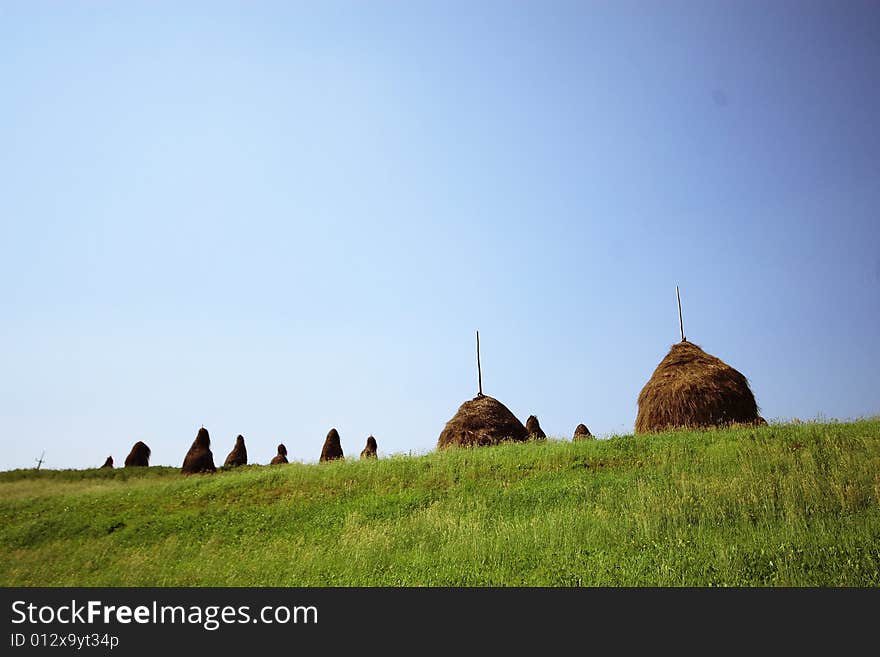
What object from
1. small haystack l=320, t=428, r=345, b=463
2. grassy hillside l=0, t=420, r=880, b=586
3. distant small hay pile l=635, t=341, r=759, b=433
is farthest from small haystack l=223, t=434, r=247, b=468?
distant small hay pile l=635, t=341, r=759, b=433

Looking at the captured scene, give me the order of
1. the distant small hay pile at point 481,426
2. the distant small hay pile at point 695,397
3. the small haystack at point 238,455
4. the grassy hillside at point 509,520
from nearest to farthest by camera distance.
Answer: the grassy hillside at point 509,520 → the distant small hay pile at point 695,397 → the distant small hay pile at point 481,426 → the small haystack at point 238,455

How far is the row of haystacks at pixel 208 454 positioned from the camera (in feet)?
118

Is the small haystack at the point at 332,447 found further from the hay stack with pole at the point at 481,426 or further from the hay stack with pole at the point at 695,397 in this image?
the hay stack with pole at the point at 695,397

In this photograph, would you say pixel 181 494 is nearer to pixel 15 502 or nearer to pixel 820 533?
pixel 15 502

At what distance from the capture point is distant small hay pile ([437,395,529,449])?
30.2m

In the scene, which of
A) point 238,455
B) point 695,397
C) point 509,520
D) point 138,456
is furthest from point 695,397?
point 138,456

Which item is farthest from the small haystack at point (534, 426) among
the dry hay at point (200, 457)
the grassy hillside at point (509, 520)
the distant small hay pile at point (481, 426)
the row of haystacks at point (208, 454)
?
the dry hay at point (200, 457)

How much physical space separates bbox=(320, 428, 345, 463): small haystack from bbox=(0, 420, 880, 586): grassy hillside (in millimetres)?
13675

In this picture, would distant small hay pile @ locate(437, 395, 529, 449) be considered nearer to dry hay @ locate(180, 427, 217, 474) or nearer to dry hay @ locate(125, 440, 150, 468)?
dry hay @ locate(180, 427, 217, 474)

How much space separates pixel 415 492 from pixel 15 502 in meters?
18.4

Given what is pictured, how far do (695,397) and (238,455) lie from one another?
31793 mm

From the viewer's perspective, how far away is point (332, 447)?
39.8 metres

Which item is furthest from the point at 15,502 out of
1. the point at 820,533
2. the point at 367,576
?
the point at 820,533

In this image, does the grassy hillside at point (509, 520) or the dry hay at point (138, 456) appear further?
the dry hay at point (138, 456)
